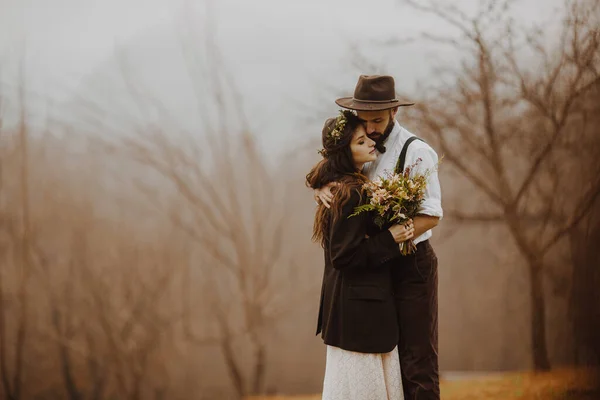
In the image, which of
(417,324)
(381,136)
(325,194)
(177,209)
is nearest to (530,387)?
(417,324)

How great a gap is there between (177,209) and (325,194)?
10372mm

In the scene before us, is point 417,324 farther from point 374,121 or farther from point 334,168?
point 374,121

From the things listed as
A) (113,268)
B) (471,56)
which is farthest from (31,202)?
(471,56)

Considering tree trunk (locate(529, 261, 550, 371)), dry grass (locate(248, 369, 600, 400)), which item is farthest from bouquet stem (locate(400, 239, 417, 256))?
tree trunk (locate(529, 261, 550, 371))

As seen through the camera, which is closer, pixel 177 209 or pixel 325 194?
pixel 325 194

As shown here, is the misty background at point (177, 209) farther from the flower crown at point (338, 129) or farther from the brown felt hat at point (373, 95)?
the flower crown at point (338, 129)

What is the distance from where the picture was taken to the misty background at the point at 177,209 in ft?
38.8

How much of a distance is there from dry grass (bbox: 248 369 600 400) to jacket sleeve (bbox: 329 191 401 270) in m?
2.78

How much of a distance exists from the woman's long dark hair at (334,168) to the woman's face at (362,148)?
18 mm

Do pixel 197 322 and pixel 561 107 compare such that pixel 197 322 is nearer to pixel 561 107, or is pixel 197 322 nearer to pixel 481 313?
pixel 481 313

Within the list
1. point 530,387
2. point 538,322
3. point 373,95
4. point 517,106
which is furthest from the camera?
point 517,106

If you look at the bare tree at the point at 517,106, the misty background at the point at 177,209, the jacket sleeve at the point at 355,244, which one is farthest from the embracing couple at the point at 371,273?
the misty background at the point at 177,209

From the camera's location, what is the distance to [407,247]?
2912mm

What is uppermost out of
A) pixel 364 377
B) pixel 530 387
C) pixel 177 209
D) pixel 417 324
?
pixel 177 209
